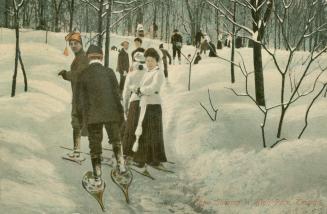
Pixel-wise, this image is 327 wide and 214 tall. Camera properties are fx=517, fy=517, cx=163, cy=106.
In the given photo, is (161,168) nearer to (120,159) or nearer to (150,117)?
(150,117)

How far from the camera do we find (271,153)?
26.5 feet

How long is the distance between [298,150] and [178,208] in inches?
86.2

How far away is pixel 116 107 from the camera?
715cm

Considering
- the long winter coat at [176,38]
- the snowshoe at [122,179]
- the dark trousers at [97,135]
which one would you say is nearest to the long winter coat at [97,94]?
the dark trousers at [97,135]

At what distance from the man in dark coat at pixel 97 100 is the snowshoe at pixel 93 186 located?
0.19 ft

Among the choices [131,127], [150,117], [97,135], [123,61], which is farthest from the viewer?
[123,61]

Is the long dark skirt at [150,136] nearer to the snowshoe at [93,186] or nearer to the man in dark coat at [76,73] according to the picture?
the man in dark coat at [76,73]

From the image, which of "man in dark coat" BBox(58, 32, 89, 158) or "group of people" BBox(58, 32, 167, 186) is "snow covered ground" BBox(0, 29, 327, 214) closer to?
"man in dark coat" BBox(58, 32, 89, 158)

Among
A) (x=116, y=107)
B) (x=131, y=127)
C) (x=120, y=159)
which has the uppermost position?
(x=116, y=107)

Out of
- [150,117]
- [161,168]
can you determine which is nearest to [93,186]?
[161,168]

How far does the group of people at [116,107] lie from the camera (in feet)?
23.0

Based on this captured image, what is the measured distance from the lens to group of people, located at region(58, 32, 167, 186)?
7.02 metres

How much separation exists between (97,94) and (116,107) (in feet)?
1.12

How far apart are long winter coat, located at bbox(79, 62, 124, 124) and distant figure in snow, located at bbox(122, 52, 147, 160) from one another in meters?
1.29
